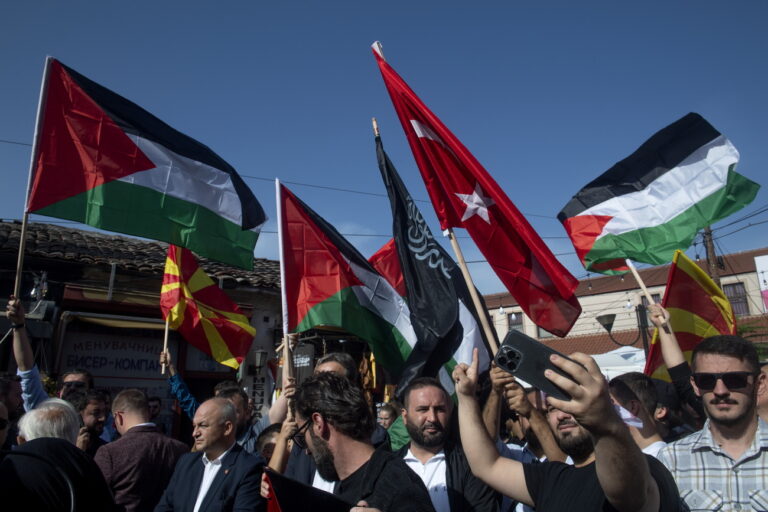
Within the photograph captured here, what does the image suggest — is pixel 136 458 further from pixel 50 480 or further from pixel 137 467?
pixel 50 480

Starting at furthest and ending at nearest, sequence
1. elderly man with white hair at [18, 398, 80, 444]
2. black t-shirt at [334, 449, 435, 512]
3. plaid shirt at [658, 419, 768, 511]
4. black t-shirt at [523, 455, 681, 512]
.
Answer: elderly man with white hair at [18, 398, 80, 444] < plaid shirt at [658, 419, 768, 511] < black t-shirt at [334, 449, 435, 512] < black t-shirt at [523, 455, 681, 512]

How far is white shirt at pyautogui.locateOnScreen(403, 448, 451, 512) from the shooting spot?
343 centimetres

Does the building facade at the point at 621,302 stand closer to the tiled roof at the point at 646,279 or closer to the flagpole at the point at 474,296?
the tiled roof at the point at 646,279

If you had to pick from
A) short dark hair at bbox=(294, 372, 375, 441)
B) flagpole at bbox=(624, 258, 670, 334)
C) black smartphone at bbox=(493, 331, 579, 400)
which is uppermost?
flagpole at bbox=(624, 258, 670, 334)

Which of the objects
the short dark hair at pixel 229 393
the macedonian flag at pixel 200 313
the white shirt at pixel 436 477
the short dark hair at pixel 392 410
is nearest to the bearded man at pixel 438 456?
the white shirt at pixel 436 477

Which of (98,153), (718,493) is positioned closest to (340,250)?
(98,153)

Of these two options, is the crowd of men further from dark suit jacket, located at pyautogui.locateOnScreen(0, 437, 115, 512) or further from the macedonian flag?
the macedonian flag

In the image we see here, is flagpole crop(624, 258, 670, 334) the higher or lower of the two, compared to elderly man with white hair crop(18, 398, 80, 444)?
higher

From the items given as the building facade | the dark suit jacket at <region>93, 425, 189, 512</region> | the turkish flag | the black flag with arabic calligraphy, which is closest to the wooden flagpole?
the turkish flag

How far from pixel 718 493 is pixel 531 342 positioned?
1620 mm

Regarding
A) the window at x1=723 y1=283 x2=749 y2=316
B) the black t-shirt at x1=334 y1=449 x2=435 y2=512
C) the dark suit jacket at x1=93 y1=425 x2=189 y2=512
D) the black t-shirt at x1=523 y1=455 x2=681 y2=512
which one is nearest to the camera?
the black t-shirt at x1=523 y1=455 x2=681 y2=512

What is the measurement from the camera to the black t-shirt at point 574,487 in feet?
6.28

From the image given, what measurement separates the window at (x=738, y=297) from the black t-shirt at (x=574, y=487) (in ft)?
119

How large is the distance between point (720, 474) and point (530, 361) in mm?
1645
